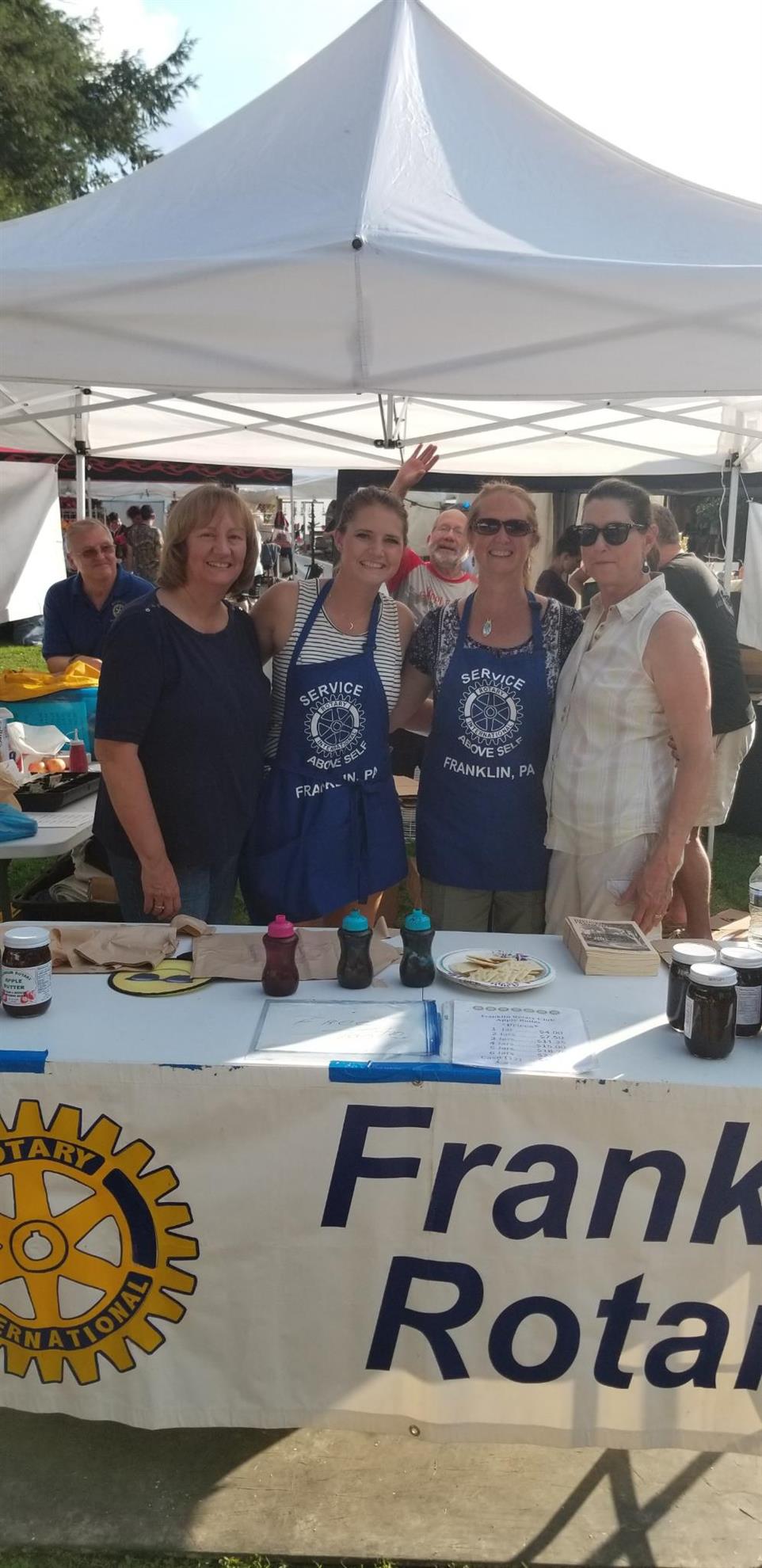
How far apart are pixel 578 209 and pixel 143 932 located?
1.86 m

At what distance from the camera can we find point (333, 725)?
2395 mm

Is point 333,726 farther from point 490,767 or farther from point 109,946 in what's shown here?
point 109,946

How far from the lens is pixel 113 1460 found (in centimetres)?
183

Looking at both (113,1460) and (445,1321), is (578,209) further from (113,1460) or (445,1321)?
(113,1460)

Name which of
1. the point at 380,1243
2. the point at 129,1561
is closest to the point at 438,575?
the point at 380,1243

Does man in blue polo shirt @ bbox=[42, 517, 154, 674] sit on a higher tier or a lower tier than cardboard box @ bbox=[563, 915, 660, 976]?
higher

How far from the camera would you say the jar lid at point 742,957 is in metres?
1.76

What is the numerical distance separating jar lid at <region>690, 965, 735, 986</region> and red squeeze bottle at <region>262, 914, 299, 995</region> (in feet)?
2.27

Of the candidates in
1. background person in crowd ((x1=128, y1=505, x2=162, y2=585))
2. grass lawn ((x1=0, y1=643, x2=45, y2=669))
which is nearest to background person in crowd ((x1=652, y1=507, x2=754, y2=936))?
background person in crowd ((x1=128, y1=505, x2=162, y2=585))

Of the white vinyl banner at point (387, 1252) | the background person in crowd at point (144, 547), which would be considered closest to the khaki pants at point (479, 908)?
the white vinyl banner at point (387, 1252)

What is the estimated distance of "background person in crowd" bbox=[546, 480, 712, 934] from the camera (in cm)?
223

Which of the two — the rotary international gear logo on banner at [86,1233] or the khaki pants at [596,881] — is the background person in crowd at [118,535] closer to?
the khaki pants at [596,881]

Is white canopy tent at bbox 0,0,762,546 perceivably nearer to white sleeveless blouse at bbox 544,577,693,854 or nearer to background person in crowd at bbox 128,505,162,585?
white sleeveless blouse at bbox 544,577,693,854

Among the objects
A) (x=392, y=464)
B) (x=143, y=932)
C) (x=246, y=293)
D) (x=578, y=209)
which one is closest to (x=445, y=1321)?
(x=143, y=932)
